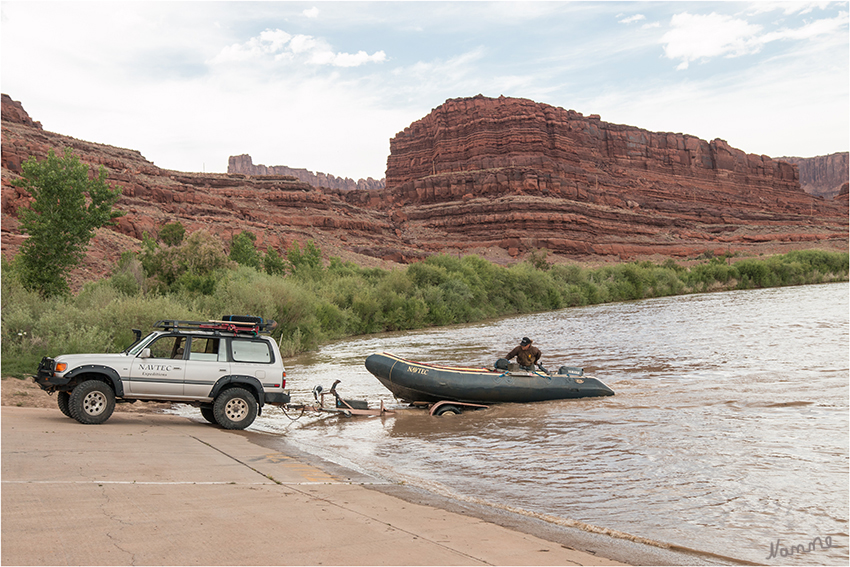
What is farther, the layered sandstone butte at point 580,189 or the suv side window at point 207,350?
the layered sandstone butte at point 580,189

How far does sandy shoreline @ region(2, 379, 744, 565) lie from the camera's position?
4.72 meters

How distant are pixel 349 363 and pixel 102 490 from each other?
1676 cm

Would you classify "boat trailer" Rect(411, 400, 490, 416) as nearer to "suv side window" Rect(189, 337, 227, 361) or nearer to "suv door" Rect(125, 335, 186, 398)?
"suv side window" Rect(189, 337, 227, 361)

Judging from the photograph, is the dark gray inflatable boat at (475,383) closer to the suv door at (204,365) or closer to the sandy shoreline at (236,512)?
the suv door at (204,365)

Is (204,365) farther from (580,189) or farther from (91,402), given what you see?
(580,189)

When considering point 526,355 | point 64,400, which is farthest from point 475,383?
point 64,400

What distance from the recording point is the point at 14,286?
1912 centimetres

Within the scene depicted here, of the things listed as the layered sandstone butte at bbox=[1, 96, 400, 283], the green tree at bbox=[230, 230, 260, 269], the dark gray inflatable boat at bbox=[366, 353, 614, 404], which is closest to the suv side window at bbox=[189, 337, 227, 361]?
the dark gray inflatable boat at bbox=[366, 353, 614, 404]

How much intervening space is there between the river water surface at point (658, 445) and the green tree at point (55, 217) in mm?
8515

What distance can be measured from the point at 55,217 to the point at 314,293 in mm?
16020

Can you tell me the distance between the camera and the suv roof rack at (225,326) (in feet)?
35.2

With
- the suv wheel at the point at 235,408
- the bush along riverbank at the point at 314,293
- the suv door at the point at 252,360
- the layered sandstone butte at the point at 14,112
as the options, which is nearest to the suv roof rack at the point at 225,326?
the suv door at the point at 252,360

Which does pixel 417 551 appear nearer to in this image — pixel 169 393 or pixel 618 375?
pixel 169 393

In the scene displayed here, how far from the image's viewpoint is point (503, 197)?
112m
